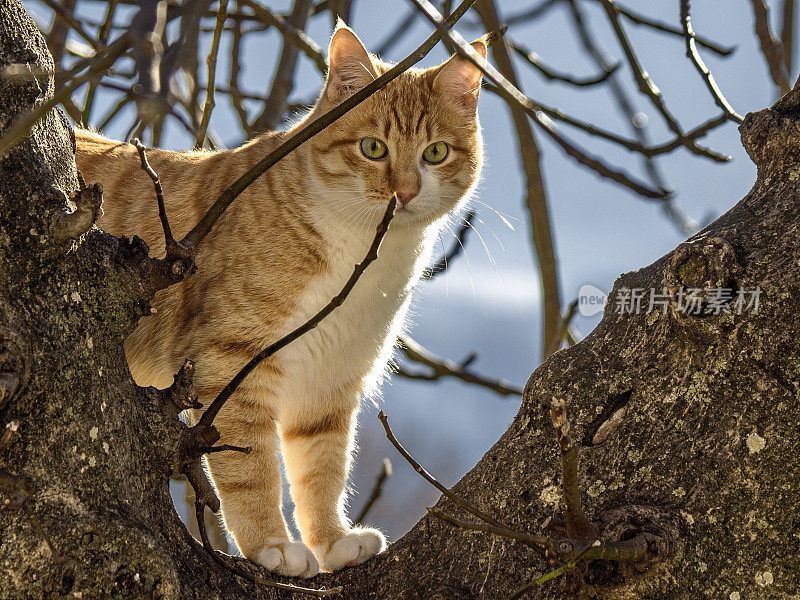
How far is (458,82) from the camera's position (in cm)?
297

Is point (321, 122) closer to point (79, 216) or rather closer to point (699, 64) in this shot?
point (79, 216)

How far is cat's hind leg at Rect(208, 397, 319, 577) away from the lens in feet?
7.38

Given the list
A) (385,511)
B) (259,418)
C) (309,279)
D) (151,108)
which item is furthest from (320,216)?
(385,511)

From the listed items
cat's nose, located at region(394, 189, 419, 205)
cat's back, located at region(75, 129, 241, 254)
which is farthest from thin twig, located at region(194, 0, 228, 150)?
cat's nose, located at region(394, 189, 419, 205)

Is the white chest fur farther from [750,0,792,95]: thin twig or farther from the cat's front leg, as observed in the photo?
[750,0,792,95]: thin twig

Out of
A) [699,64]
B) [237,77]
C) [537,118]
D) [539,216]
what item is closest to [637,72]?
[699,64]

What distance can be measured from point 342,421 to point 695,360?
1.64m

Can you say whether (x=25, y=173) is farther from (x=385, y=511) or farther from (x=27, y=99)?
(x=385, y=511)

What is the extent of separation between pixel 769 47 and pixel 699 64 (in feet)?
2.48

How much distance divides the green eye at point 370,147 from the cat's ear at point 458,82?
1.18ft

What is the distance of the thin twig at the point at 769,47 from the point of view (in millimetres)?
2854

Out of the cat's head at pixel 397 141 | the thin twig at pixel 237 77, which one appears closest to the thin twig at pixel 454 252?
the cat's head at pixel 397 141

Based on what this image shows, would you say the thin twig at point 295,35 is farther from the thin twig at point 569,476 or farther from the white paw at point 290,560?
the thin twig at point 569,476

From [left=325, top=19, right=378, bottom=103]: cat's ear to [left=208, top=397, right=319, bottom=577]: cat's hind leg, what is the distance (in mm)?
1145
